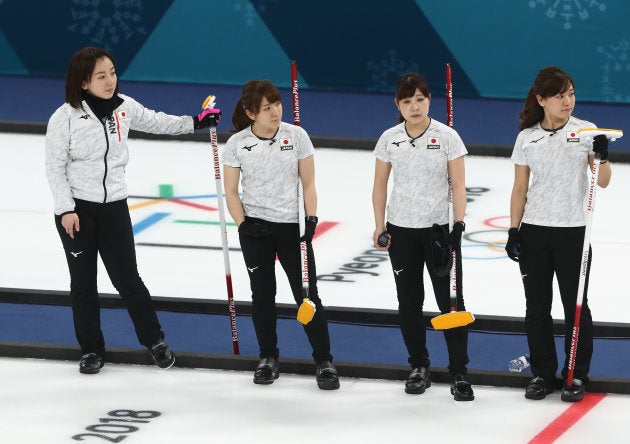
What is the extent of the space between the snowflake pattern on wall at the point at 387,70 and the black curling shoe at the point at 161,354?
842 centimetres

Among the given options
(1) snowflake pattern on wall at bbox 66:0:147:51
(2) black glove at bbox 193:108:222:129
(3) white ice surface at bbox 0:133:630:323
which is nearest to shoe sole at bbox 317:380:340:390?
(2) black glove at bbox 193:108:222:129

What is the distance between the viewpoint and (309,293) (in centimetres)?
649

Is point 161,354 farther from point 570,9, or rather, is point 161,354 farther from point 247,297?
point 570,9

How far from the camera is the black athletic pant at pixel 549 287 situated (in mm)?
6145

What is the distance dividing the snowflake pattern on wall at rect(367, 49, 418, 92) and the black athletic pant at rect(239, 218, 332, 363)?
848cm

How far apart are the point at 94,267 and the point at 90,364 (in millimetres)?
470

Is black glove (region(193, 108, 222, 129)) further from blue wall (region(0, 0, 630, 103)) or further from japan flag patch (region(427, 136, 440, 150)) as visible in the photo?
blue wall (region(0, 0, 630, 103))

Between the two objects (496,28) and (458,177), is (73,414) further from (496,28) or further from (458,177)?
(496,28)

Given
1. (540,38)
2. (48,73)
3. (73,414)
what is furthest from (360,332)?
(48,73)

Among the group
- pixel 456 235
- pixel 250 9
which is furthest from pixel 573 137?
pixel 250 9

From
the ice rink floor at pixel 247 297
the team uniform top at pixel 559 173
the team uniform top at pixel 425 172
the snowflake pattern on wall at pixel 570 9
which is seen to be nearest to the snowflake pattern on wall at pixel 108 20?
the ice rink floor at pixel 247 297

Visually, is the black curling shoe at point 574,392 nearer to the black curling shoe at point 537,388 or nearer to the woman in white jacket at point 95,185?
the black curling shoe at point 537,388

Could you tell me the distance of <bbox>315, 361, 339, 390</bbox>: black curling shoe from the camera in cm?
645

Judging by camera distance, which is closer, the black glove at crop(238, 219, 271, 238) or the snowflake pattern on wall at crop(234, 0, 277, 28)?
the black glove at crop(238, 219, 271, 238)
